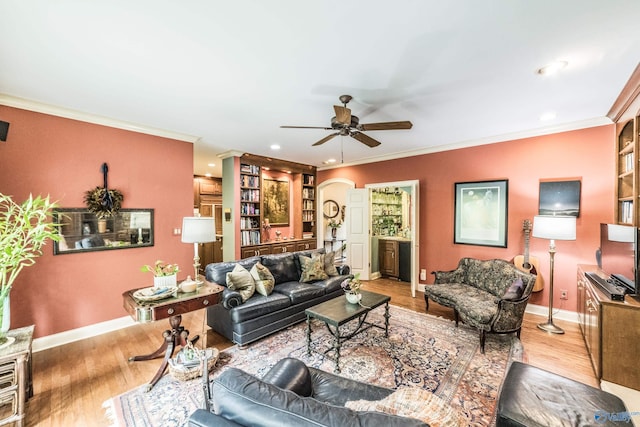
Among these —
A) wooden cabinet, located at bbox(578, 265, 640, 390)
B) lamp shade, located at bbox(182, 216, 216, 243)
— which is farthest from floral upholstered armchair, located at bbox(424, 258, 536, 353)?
A: lamp shade, located at bbox(182, 216, 216, 243)

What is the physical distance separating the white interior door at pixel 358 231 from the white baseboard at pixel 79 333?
4.09 m

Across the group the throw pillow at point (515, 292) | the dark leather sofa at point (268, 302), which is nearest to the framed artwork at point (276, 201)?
the dark leather sofa at point (268, 302)

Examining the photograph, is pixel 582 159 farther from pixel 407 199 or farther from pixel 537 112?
pixel 407 199

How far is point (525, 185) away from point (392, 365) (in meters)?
3.38

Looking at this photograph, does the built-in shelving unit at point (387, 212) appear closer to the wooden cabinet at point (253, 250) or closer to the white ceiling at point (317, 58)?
the wooden cabinet at point (253, 250)

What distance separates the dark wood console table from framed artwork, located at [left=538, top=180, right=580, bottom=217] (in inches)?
179

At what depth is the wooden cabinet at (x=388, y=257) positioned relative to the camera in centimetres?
600

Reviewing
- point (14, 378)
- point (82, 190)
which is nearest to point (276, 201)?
point (82, 190)

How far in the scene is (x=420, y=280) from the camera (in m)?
5.00

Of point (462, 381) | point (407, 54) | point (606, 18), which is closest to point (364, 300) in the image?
point (462, 381)

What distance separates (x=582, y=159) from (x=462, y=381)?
11.2 feet

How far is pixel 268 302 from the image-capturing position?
3107 millimetres

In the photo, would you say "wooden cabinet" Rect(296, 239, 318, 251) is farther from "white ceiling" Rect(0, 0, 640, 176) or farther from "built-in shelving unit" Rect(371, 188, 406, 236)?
"white ceiling" Rect(0, 0, 640, 176)

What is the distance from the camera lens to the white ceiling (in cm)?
156
